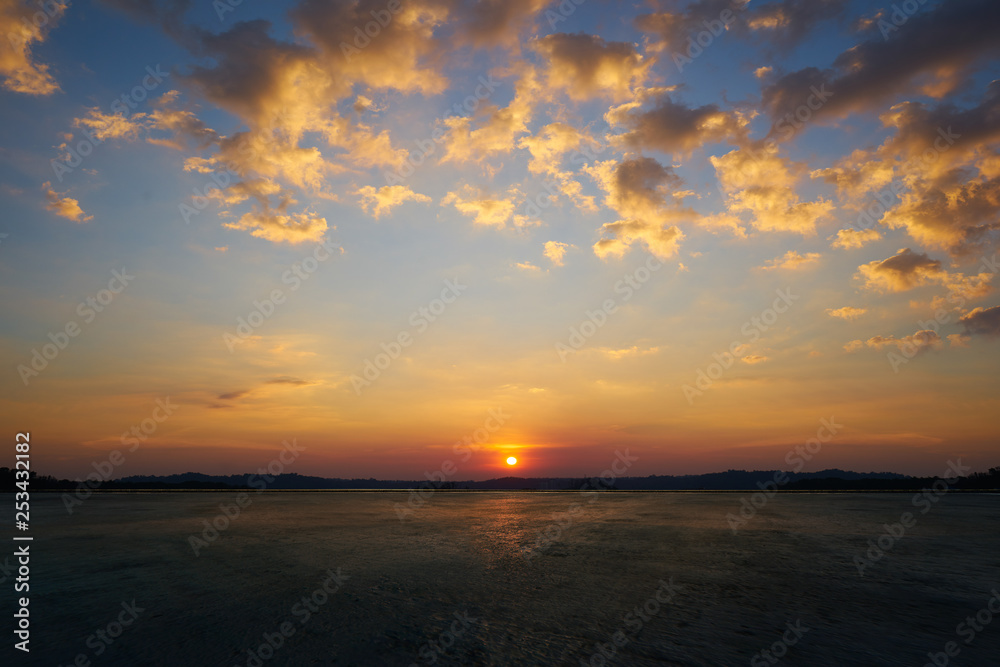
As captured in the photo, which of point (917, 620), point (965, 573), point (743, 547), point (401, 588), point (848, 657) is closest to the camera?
point (848, 657)

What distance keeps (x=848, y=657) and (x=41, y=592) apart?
1597 centimetres

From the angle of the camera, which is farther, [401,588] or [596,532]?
[596,532]

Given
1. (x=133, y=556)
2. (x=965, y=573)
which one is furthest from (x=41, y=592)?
(x=965, y=573)

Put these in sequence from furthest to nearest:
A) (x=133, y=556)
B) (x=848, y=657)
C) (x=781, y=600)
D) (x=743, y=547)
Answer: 1. (x=743, y=547)
2. (x=133, y=556)
3. (x=781, y=600)
4. (x=848, y=657)

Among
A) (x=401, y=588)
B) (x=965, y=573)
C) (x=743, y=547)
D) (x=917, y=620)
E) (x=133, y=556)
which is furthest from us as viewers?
(x=743, y=547)

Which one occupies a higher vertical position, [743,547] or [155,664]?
[155,664]

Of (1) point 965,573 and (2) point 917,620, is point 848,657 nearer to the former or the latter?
(2) point 917,620

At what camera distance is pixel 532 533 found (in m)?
22.6

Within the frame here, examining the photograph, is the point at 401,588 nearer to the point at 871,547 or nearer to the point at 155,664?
the point at 155,664

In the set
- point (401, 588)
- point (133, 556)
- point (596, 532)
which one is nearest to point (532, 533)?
point (596, 532)

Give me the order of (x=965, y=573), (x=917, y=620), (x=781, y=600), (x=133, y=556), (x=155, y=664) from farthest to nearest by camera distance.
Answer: (x=133, y=556)
(x=965, y=573)
(x=781, y=600)
(x=917, y=620)
(x=155, y=664)

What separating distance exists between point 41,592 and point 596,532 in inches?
761

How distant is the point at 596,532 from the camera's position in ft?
75.9

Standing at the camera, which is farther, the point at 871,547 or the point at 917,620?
the point at 871,547
